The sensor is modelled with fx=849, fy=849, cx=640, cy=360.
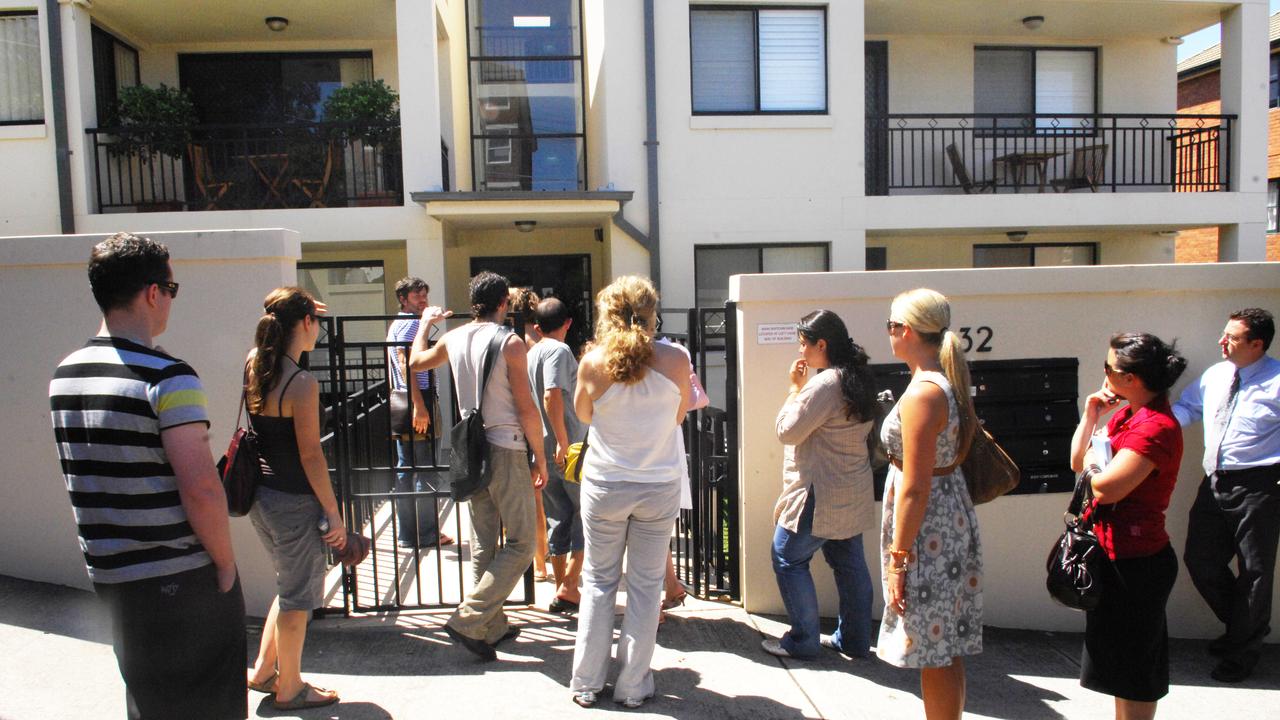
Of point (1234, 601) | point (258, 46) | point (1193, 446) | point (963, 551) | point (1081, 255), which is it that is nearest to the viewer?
point (963, 551)

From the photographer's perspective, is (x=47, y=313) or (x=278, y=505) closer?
(x=278, y=505)

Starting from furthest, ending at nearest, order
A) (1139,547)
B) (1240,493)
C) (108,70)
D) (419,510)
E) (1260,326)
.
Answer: (108,70) < (419,510) < (1240,493) < (1260,326) < (1139,547)

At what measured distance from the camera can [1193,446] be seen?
197 inches

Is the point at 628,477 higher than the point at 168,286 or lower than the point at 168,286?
lower

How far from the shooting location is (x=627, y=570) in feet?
12.4

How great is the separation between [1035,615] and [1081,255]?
10643 mm

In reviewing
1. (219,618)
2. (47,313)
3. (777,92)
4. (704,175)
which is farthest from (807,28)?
(219,618)

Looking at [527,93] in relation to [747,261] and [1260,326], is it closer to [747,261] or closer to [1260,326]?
[747,261]

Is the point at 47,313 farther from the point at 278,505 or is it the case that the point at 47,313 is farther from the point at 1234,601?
the point at 1234,601

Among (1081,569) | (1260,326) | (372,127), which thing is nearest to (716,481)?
(1081,569)

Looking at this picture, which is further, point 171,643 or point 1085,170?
point 1085,170

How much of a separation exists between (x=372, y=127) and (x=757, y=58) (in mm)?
A: 5081

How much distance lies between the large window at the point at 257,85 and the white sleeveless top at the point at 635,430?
1037cm

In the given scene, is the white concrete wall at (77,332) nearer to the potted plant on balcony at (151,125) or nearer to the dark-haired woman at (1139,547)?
the dark-haired woman at (1139,547)
